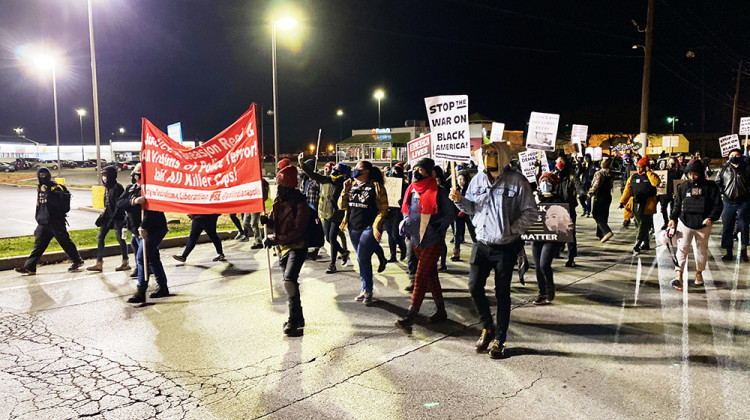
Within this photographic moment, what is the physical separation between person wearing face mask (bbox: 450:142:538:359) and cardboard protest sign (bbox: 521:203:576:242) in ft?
6.40

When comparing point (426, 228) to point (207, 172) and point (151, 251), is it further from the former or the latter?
point (151, 251)

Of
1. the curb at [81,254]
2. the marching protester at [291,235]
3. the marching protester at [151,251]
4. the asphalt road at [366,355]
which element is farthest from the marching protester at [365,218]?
the curb at [81,254]

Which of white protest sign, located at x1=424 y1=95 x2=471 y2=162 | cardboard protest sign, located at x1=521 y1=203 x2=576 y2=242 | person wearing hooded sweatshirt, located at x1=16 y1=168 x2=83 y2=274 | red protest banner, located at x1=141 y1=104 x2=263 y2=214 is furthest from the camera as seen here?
person wearing hooded sweatshirt, located at x1=16 y1=168 x2=83 y2=274

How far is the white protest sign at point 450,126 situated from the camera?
6457mm

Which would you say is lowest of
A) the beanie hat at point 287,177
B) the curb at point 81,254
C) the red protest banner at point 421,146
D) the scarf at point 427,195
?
the curb at point 81,254

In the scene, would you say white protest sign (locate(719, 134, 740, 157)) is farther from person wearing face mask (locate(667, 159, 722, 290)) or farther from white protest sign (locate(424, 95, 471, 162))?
white protest sign (locate(424, 95, 471, 162))

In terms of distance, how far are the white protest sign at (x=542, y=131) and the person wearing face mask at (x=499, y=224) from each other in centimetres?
603

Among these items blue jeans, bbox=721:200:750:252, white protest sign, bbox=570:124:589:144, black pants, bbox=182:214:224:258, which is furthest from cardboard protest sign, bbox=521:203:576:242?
white protest sign, bbox=570:124:589:144

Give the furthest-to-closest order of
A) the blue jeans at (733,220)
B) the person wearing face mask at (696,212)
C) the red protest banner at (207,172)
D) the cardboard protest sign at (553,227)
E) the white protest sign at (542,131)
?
the white protest sign at (542,131) < the blue jeans at (733,220) < the person wearing face mask at (696,212) < the cardboard protest sign at (553,227) < the red protest banner at (207,172)

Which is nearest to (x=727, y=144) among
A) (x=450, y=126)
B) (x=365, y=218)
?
(x=450, y=126)

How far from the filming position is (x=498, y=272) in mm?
4742

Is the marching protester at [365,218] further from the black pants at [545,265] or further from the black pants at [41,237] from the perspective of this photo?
the black pants at [41,237]

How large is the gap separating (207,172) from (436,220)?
300 cm

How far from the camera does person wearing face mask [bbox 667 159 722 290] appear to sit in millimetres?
7059
